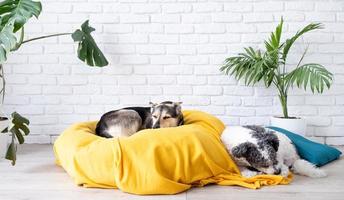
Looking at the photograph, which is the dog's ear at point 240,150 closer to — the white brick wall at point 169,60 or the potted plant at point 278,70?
the potted plant at point 278,70

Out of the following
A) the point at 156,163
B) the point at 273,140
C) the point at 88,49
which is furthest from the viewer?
the point at 88,49

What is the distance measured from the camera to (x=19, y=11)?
223 cm

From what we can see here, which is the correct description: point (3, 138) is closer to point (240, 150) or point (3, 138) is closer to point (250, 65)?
point (240, 150)

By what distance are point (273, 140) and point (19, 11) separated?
72.4 inches

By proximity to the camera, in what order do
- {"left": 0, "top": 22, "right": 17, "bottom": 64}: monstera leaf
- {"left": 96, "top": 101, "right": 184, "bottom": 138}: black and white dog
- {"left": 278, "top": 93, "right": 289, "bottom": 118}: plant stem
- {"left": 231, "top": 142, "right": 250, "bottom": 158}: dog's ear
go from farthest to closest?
{"left": 278, "top": 93, "right": 289, "bottom": 118}: plant stem
{"left": 96, "top": 101, "right": 184, "bottom": 138}: black and white dog
{"left": 231, "top": 142, "right": 250, "bottom": 158}: dog's ear
{"left": 0, "top": 22, "right": 17, "bottom": 64}: monstera leaf

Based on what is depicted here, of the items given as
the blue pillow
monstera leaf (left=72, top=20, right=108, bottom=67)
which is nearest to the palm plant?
the blue pillow

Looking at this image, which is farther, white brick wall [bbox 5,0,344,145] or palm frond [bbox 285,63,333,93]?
white brick wall [bbox 5,0,344,145]

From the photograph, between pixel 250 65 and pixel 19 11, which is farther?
pixel 250 65

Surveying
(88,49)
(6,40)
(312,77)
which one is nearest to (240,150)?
(312,77)

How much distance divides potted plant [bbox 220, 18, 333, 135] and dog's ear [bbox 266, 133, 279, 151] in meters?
0.62

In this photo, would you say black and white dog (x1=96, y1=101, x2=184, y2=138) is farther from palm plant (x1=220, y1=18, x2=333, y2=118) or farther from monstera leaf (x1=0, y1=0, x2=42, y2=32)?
monstera leaf (x1=0, y1=0, x2=42, y2=32)

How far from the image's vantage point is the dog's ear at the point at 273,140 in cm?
227

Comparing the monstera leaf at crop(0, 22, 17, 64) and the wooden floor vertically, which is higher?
the monstera leaf at crop(0, 22, 17, 64)

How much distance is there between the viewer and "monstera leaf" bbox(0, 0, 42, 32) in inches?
85.4
